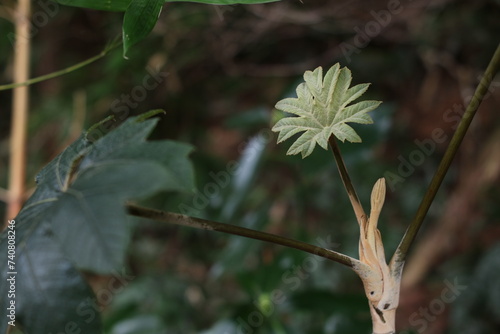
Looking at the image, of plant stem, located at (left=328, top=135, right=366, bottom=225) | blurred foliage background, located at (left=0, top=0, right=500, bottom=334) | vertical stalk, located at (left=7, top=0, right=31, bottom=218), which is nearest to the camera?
plant stem, located at (left=328, top=135, right=366, bottom=225)

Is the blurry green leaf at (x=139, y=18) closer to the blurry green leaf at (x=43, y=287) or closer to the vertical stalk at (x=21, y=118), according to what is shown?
the blurry green leaf at (x=43, y=287)

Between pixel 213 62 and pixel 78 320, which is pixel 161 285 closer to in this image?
pixel 213 62

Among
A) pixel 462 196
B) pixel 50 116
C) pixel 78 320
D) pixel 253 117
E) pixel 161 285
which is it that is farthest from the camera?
pixel 50 116

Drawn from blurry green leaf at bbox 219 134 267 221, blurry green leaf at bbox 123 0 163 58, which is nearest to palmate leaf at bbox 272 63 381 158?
blurry green leaf at bbox 123 0 163 58

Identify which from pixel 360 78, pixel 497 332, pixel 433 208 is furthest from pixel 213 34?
pixel 497 332

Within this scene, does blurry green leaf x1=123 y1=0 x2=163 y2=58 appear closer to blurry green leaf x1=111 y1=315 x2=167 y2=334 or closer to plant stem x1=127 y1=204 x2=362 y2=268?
plant stem x1=127 y1=204 x2=362 y2=268

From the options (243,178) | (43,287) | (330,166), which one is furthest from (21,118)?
(43,287)
